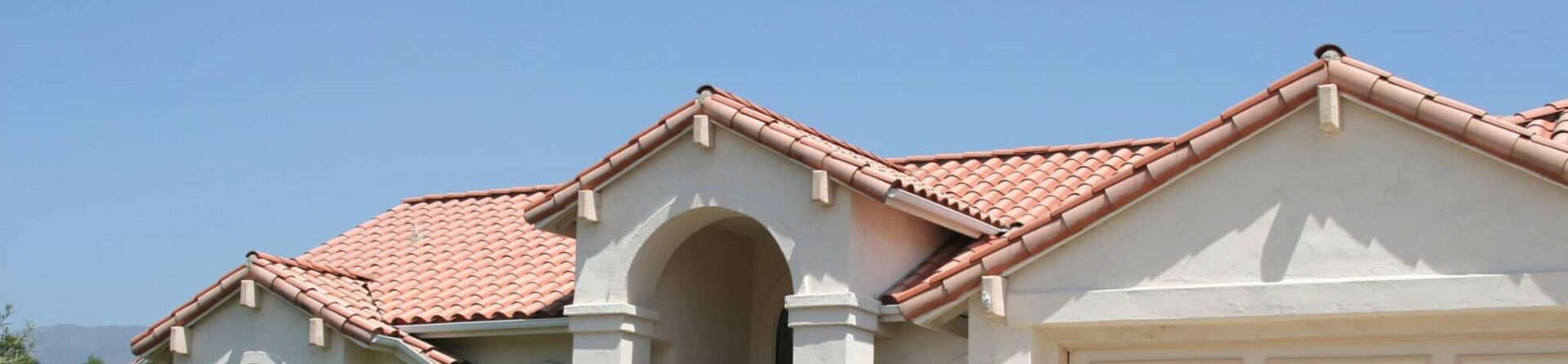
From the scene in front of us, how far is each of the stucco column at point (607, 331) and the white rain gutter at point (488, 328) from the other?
0.44 metres

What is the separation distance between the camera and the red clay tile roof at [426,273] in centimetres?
1809

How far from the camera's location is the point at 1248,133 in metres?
13.4

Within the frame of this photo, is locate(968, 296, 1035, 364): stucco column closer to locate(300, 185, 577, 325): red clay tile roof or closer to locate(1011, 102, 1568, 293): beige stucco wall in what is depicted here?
locate(1011, 102, 1568, 293): beige stucco wall

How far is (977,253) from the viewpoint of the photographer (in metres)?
14.5

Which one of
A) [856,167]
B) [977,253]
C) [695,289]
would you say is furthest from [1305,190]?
[695,289]

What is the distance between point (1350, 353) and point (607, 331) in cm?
701

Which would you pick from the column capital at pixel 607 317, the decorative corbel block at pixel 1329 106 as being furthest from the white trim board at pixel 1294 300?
the column capital at pixel 607 317

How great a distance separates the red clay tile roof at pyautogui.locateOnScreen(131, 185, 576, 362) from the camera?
18.1 meters

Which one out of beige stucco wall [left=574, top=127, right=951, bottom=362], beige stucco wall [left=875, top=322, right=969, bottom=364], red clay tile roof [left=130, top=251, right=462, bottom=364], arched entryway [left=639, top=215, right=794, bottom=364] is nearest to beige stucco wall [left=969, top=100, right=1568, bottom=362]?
beige stucco wall [left=875, top=322, right=969, bottom=364]

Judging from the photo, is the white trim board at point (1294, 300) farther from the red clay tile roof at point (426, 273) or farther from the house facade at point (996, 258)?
the red clay tile roof at point (426, 273)

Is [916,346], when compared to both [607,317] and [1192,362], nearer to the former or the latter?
[1192,362]

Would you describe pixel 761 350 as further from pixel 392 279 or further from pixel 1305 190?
pixel 1305 190

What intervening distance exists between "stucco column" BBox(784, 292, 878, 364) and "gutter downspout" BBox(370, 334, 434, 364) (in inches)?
171

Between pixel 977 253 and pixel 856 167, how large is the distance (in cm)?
155
